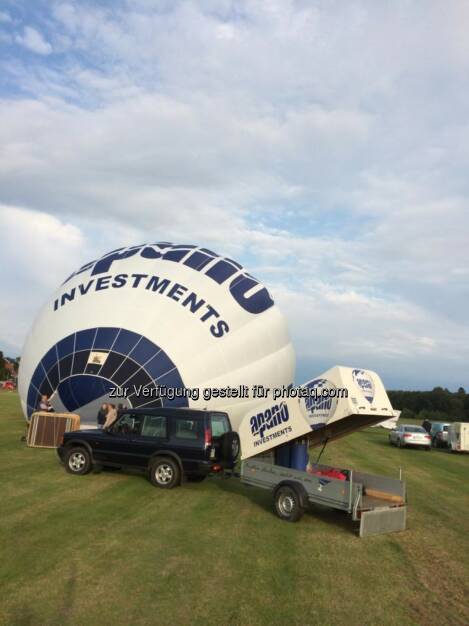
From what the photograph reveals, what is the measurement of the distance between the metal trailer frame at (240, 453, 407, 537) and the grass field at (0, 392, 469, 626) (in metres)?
0.30

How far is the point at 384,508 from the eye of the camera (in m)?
9.92

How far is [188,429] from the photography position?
12.6 meters

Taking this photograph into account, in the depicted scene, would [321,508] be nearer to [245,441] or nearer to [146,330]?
[245,441]

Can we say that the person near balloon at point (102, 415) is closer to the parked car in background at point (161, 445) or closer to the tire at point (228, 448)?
the parked car in background at point (161, 445)

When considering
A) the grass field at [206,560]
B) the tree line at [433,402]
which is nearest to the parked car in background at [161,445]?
the grass field at [206,560]

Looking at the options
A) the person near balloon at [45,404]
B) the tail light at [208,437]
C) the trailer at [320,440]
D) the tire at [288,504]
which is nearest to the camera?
the trailer at [320,440]

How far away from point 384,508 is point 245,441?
3.40 metres

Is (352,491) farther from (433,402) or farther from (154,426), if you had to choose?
(433,402)

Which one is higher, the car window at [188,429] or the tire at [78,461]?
the car window at [188,429]

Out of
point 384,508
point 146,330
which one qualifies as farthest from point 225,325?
point 384,508

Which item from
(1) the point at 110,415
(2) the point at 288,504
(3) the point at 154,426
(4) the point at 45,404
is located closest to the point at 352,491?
(2) the point at 288,504

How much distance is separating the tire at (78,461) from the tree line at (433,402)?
74.0m

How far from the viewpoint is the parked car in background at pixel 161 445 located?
12.4 m

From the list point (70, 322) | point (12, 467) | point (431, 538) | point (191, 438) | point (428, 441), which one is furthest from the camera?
point (428, 441)
